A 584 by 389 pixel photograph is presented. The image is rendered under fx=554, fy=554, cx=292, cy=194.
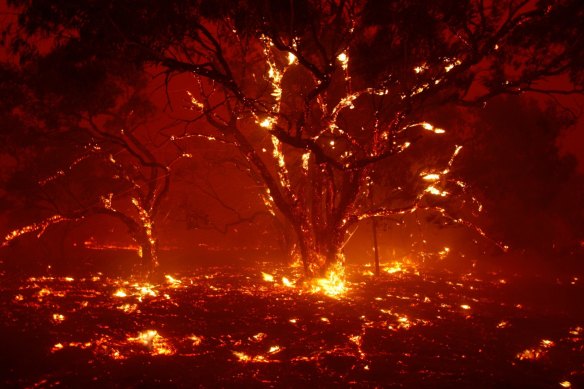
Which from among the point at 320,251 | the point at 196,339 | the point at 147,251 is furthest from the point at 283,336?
the point at 147,251

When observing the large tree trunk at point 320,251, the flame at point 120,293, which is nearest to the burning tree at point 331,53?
the large tree trunk at point 320,251

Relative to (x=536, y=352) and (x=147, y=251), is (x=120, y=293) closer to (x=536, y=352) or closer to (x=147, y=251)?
(x=147, y=251)

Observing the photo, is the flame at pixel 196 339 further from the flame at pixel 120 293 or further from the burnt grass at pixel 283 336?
the flame at pixel 120 293

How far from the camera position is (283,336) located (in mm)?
8875

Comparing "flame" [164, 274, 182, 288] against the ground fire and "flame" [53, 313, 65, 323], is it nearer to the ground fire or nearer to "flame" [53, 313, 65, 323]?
the ground fire

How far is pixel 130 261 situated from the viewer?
20.0m

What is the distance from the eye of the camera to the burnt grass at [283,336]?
6691 mm

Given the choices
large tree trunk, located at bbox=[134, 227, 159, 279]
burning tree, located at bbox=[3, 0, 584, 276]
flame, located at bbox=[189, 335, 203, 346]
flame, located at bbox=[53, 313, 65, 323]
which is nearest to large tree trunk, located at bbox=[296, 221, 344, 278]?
burning tree, located at bbox=[3, 0, 584, 276]

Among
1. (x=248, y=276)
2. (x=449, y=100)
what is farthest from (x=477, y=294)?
(x=248, y=276)

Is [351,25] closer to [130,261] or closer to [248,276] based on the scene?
[248,276]

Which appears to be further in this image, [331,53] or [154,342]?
[331,53]

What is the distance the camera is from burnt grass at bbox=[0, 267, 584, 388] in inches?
263

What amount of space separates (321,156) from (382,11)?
12.1ft

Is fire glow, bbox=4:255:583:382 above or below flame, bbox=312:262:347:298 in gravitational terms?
below
